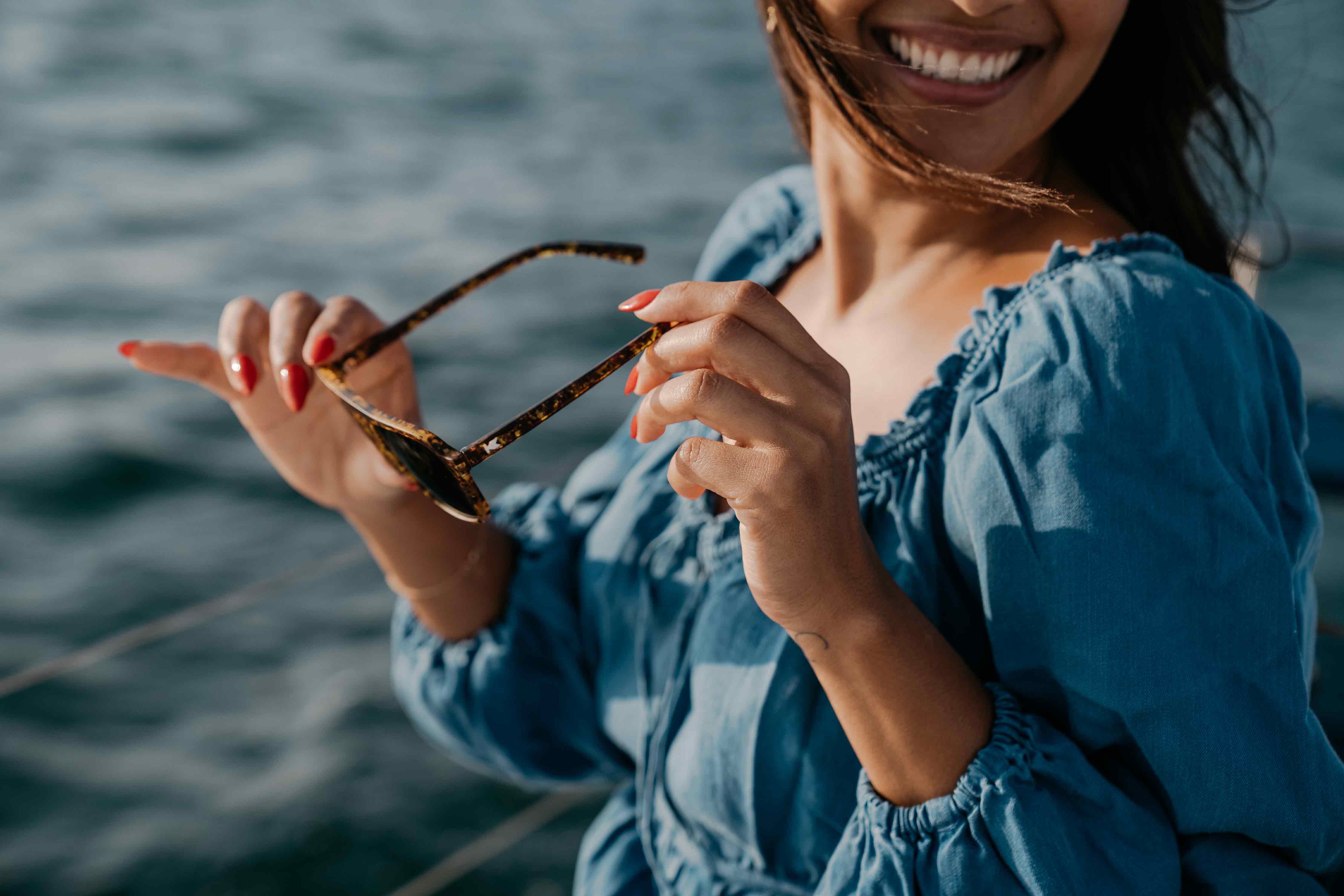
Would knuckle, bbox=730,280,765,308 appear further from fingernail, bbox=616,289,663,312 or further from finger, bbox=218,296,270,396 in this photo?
finger, bbox=218,296,270,396

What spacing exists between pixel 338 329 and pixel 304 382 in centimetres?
6

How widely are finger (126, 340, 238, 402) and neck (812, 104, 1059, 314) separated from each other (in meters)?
0.66

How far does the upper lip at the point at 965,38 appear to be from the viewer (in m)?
0.97

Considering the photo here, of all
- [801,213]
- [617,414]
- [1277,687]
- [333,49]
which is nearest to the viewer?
[1277,687]

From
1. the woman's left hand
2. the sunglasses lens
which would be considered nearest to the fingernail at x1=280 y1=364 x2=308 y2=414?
the sunglasses lens

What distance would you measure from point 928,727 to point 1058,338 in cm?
31

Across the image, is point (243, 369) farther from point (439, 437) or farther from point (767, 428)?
point (767, 428)

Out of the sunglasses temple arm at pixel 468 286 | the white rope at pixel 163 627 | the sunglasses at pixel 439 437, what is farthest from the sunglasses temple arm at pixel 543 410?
the white rope at pixel 163 627

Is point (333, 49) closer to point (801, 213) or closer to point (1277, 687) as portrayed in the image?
point (801, 213)

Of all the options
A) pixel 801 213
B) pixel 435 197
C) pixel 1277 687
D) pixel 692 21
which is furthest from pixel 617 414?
pixel 692 21

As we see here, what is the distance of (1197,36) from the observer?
3.57 ft

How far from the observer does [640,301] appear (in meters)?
0.82

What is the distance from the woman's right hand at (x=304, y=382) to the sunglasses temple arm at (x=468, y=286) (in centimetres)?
2

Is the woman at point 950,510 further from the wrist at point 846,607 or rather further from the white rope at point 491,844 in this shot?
the white rope at point 491,844
